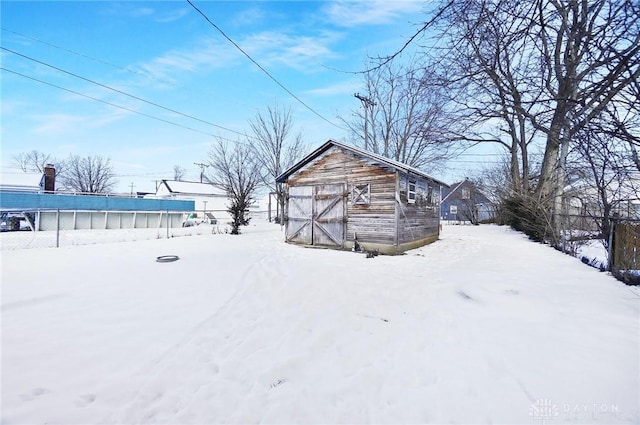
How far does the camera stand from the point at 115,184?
4778 centimetres

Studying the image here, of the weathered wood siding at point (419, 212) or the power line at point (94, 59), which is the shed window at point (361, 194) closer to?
the weathered wood siding at point (419, 212)

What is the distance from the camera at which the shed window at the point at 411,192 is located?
381 inches

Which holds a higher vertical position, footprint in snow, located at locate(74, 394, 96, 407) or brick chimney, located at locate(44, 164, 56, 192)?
brick chimney, located at locate(44, 164, 56, 192)

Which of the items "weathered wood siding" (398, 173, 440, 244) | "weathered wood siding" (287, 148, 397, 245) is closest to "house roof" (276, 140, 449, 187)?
"weathered wood siding" (287, 148, 397, 245)

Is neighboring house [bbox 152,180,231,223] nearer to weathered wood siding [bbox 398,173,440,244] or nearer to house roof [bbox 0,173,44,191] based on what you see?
house roof [bbox 0,173,44,191]

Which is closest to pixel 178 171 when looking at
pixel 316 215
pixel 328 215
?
pixel 316 215

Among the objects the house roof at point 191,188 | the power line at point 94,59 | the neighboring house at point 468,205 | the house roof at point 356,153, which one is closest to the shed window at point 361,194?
the house roof at point 356,153

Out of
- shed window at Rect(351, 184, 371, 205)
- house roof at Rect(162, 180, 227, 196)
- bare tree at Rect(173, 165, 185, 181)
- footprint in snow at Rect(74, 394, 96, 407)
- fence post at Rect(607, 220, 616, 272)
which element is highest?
bare tree at Rect(173, 165, 185, 181)

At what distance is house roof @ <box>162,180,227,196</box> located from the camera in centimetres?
3453

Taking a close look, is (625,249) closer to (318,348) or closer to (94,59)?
(318,348)

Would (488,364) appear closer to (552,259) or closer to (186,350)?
(186,350)

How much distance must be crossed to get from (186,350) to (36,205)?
22.6 metres

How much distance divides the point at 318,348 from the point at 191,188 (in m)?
37.8

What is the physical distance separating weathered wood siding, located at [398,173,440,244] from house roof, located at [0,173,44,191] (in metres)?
28.5
